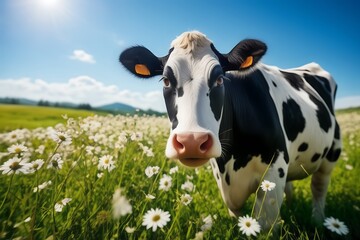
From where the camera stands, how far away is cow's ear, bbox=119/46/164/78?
3.26m

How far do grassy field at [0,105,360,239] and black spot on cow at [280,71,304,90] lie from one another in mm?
1874

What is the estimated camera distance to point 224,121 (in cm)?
291

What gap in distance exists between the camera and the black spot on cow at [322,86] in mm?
5017

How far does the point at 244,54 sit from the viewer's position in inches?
121

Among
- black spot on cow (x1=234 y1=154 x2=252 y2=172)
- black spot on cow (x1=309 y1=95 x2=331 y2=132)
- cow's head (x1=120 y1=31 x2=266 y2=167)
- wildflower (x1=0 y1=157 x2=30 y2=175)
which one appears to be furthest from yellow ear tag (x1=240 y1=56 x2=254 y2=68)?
wildflower (x1=0 y1=157 x2=30 y2=175)

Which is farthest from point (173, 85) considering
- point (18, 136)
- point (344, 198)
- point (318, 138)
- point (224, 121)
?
point (344, 198)

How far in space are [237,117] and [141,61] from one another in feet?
4.11

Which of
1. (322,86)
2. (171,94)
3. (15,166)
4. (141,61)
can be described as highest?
(141,61)

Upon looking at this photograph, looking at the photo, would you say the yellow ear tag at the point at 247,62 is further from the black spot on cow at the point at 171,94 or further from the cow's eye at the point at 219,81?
the black spot on cow at the point at 171,94

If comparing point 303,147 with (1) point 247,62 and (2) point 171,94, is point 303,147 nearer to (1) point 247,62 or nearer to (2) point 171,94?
(1) point 247,62

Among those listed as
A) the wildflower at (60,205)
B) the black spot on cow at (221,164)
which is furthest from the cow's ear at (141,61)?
the wildflower at (60,205)

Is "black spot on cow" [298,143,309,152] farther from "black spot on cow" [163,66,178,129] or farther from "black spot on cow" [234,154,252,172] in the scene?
"black spot on cow" [163,66,178,129]

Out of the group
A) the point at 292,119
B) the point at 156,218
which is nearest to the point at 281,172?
the point at 292,119

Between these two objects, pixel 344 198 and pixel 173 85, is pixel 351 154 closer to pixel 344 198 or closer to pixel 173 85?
pixel 344 198
